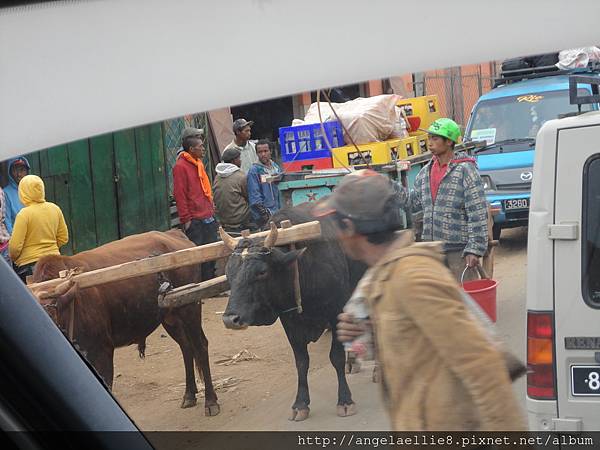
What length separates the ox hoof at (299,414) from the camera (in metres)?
1.38

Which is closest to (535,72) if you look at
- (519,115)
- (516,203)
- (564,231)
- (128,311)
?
(519,115)

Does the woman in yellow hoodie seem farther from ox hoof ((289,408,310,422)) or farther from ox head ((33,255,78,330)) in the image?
ox hoof ((289,408,310,422))

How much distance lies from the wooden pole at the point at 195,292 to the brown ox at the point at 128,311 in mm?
17

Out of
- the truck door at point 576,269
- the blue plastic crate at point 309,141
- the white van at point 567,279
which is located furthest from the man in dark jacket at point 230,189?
the truck door at point 576,269

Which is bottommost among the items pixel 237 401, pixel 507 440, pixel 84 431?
pixel 507 440

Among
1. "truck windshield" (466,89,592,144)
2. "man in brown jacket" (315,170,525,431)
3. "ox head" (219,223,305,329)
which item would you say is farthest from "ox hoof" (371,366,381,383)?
"truck windshield" (466,89,592,144)

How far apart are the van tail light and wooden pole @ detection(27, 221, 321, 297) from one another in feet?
2.34

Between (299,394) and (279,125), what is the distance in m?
0.53

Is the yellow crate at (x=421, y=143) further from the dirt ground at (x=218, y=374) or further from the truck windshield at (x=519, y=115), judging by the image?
the dirt ground at (x=218, y=374)

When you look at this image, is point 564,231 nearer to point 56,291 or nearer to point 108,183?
point 108,183

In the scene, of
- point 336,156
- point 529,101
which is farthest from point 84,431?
point 529,101

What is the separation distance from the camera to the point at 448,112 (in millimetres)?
1591

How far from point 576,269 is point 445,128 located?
77 centimetres

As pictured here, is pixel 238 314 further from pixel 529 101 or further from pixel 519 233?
pixel 529 101
